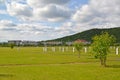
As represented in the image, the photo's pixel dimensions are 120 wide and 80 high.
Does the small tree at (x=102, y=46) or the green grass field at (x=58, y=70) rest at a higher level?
the small tree at (x=102, y=46)

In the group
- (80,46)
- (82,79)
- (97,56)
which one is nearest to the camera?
(82,79)

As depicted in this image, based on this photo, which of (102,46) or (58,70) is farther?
(102,46)

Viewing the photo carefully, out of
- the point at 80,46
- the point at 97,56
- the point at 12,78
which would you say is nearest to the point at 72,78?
the point at 12,78

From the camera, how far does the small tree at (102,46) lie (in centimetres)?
3685

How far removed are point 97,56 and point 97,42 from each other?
1990 mm

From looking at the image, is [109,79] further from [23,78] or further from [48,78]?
[23,78]

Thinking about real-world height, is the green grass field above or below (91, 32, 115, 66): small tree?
below

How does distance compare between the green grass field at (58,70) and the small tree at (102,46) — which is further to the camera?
the small tree at (102,46)

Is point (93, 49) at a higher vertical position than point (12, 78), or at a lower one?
higher

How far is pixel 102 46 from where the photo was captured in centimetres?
3741

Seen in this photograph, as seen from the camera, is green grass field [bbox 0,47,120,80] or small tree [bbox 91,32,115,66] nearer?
green grass field [bbox 0,47,120,80]

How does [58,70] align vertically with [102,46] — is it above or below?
below

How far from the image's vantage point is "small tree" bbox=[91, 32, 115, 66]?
36.8 metres

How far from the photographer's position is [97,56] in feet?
122
